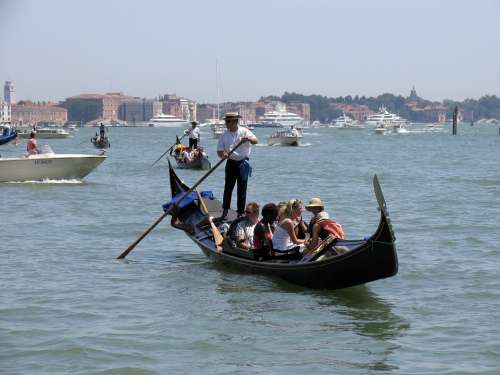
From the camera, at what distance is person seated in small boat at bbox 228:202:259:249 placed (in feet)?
30.7

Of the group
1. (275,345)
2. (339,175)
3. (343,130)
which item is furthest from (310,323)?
(343,130)

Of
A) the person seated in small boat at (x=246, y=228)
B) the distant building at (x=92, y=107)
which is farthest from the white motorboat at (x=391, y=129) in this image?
the person seated in small boat at (x=246, y=228)

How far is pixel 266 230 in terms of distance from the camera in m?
8.91

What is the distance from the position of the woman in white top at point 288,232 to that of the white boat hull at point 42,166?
10.7m

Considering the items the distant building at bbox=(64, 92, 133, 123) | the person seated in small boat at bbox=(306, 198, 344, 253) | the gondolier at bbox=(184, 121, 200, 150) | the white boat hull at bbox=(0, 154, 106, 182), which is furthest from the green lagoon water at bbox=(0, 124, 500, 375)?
the distant building at bbox=(64, 92, 133, 123)

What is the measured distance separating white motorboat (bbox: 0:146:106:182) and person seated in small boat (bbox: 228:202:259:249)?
996 cm

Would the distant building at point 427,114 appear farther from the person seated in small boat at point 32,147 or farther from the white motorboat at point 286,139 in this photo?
the person seated in small boat at point 32,147

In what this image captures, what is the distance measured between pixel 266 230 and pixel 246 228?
0.58m

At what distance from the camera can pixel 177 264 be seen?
10.4 meters

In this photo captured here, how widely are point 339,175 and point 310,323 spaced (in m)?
20.0

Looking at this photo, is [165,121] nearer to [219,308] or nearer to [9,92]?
[9,92]

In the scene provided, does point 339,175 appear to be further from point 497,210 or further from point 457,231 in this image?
point 457,231

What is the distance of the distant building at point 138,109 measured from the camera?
177 meters

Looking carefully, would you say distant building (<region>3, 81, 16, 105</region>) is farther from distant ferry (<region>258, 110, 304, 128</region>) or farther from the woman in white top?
the woman in white top
